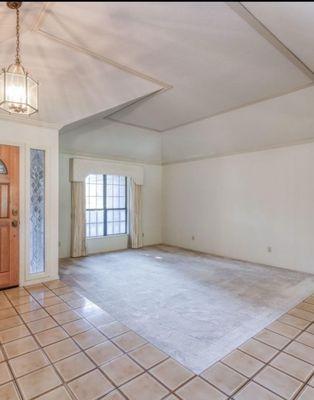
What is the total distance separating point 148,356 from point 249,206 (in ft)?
13.6

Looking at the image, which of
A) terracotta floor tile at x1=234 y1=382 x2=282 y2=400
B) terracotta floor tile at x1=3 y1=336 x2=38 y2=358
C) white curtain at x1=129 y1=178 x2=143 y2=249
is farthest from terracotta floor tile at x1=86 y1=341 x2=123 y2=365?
white curtain at x1=129 y1=178 x2=143 y2=249

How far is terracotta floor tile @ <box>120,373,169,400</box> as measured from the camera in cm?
177

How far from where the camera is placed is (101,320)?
9.31ft

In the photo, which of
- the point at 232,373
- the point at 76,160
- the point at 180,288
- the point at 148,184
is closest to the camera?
the point at 232,373

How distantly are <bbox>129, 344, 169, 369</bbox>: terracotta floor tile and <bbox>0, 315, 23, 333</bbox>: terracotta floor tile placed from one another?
1340 mm

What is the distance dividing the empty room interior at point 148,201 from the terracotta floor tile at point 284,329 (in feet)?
0.13

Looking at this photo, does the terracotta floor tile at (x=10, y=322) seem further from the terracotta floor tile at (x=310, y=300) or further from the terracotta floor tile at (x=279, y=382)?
the terracotta floor tile at (x=310, y=300)

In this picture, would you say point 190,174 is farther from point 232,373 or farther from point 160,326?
point 232,373

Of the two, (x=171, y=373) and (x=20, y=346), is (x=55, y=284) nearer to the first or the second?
(x=20, y=346)

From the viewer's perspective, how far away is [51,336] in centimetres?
250

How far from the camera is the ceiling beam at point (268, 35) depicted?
2141 millimetres

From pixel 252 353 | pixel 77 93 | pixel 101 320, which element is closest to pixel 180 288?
pixel 101 320

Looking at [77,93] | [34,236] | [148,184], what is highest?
[77,93]

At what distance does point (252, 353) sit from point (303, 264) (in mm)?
3165
